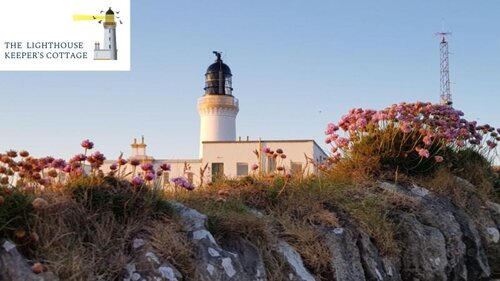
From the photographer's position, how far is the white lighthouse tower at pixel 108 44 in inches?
392

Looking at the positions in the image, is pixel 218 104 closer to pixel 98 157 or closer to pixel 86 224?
pixel 98 157

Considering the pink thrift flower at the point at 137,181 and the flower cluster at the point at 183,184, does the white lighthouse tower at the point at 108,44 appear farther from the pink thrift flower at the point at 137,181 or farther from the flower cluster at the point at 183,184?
the pink thrift flower at the point at 137,181

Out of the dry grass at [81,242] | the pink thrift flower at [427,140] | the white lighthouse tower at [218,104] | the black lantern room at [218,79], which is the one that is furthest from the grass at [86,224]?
the black lantern room at [218,79]

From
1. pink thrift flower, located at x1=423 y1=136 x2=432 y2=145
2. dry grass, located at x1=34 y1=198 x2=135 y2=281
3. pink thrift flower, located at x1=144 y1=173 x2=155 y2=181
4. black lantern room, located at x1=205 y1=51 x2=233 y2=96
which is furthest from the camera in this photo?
black lantern room, located at x1=205 y1=51 x2=233 y2=96

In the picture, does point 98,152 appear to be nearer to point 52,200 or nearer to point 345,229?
point 52,200

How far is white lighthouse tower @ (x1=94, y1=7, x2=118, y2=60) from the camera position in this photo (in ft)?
32.7

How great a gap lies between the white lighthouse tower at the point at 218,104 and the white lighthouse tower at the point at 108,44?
90.6 ft

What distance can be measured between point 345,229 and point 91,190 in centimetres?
190

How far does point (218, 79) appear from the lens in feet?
129

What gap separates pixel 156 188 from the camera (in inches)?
139

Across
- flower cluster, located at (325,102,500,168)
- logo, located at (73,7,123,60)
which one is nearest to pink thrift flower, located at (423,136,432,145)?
flower cluster, located at (325,102,500,168)

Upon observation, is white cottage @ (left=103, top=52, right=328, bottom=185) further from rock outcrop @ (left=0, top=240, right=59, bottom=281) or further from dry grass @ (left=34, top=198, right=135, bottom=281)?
rock outcrop @ (left=0, top=240, right=59, bottom=281)

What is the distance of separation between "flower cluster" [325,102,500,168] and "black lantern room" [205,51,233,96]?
103 ft

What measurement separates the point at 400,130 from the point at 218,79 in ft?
108
